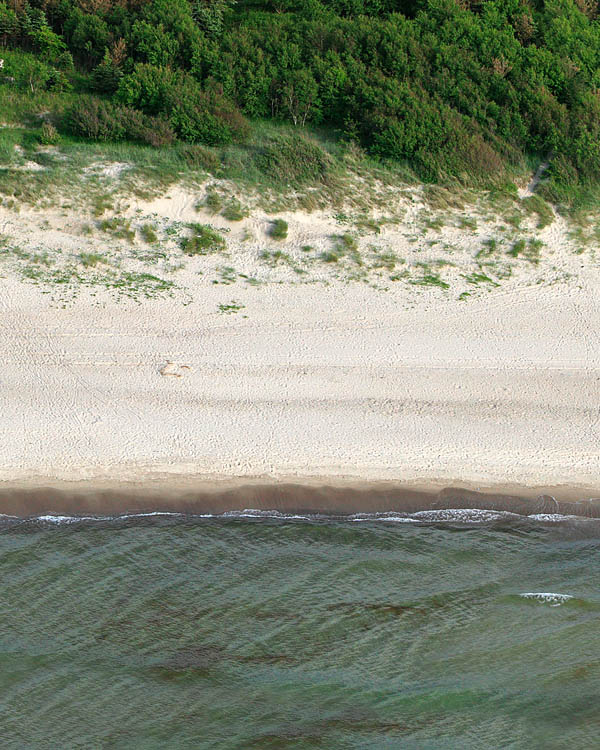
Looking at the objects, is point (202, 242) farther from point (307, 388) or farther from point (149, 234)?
point (307, 388)

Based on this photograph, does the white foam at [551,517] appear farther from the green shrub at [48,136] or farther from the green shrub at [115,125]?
the green shrub at [48,136]

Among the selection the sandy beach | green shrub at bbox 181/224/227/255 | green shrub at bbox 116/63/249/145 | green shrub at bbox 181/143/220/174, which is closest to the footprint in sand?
the sandy beach

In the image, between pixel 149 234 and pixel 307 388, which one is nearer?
pixel 307 388

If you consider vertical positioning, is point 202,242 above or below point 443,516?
above

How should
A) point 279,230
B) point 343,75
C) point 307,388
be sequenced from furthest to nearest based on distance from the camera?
point 343,75 < point 279,230 < point 307,388

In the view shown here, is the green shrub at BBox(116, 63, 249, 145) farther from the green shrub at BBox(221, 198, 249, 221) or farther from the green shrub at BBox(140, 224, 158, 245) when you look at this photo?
the green shrub at BBox(140, 224, 158, 245)

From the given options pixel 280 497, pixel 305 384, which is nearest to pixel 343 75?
pixel 305 384

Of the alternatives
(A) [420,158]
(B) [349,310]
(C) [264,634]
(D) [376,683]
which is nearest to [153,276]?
(B) [349,310]
